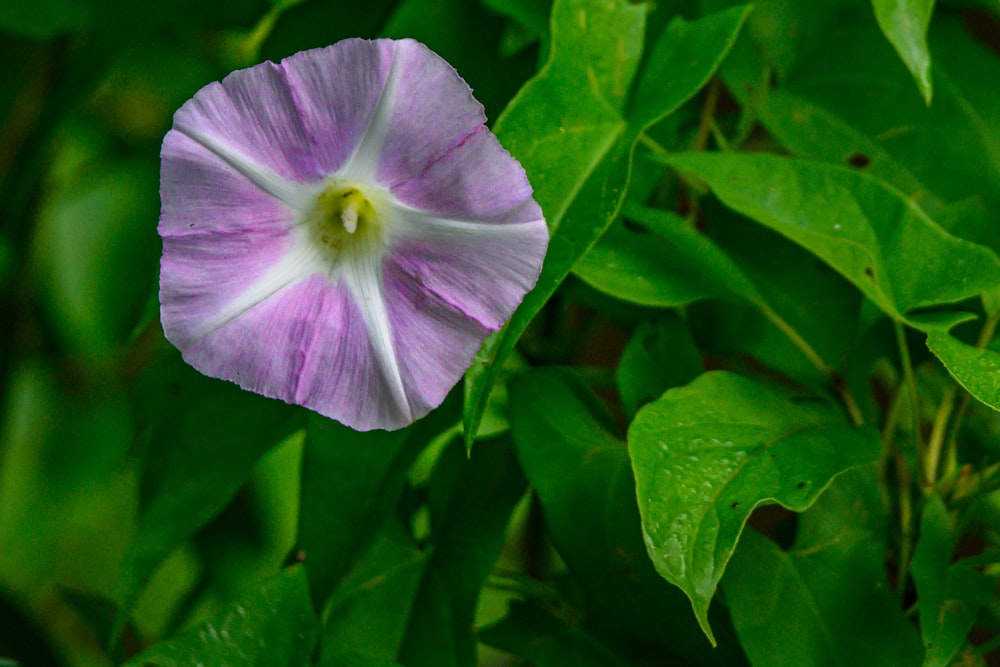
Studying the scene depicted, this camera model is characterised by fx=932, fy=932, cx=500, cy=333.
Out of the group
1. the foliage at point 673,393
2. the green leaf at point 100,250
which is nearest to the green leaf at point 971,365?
the foliage at point 673,393

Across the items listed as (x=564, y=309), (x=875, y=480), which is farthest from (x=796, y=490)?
(x=564, y=309)

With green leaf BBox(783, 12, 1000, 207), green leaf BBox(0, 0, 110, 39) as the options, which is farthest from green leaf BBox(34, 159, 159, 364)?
green leaf BBox(783, 12, 1000, 207)

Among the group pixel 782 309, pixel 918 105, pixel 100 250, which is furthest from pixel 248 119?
pixel 100 250

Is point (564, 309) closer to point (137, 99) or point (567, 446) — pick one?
point (567, 446)

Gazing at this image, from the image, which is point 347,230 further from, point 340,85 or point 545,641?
point 545,641

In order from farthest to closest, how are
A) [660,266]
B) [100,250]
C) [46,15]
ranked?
[100,250]
[46,15]
[660,266]

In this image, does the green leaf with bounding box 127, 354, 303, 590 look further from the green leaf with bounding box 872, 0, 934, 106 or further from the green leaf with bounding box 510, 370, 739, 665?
the green leaf with bounding box 872, 0, 934, 106
